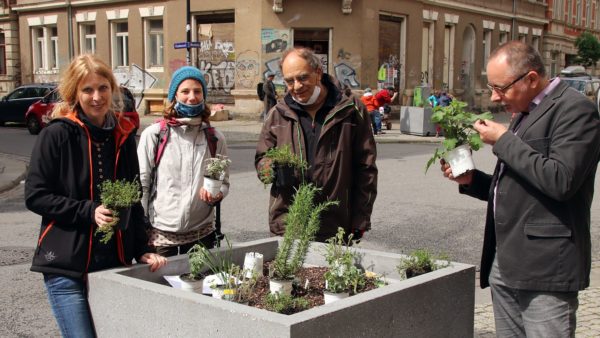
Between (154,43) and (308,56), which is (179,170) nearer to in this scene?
(308,56)

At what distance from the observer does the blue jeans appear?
2.88 metres

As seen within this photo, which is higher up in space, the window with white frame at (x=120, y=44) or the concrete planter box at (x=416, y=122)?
the window with white frame at (x=120, y=44)

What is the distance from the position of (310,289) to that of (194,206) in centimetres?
85

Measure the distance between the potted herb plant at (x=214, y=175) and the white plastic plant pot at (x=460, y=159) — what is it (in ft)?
4.06

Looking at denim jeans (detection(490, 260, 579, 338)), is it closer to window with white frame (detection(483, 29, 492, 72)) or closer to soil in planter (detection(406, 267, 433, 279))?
soil in planter (detection(406, 267, 433, 279))

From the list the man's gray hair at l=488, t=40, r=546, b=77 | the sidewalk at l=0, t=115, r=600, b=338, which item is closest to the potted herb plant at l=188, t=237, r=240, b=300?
the man's gray hair at l=488, t=40, r=546, b=77

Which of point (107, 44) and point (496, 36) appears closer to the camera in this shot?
point (107, 44)

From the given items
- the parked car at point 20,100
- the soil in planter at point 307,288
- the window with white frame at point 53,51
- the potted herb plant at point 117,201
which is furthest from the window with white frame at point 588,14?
the potted herb plant at point 117,201

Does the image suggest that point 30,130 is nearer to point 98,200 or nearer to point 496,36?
point 98,200

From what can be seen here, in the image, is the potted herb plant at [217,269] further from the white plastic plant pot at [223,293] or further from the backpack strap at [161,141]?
the backpack strap at [161,141]

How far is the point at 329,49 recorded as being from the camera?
23266 millimetres

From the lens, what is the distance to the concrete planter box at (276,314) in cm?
250

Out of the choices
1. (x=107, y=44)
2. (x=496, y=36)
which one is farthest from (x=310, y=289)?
(x=496, y=36)

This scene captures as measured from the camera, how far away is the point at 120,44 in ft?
89.7
